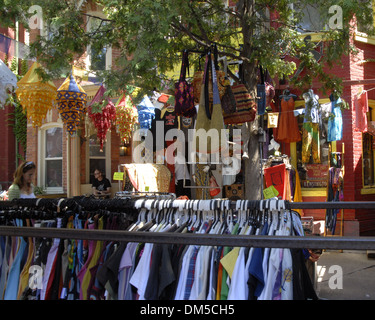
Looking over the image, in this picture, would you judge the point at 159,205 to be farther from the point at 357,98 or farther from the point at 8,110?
the point at 8,110

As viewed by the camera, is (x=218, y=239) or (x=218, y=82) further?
(x=218, y=82)

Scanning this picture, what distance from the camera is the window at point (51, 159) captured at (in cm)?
1229

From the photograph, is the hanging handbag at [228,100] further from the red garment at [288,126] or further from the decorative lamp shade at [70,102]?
the red garment at [288,126]

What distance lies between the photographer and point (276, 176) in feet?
26.2

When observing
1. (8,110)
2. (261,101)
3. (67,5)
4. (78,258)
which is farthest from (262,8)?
(8,110)

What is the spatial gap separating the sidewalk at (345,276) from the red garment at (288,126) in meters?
2.69

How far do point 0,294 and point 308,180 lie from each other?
287 inches

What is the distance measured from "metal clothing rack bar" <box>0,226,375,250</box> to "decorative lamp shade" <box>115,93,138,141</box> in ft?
21.2

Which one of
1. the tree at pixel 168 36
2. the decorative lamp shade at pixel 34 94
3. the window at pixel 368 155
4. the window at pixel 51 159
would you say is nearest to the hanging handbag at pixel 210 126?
the tree at pixel 168 36

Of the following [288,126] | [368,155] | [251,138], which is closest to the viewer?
[251,138]

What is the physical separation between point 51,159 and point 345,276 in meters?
9.51

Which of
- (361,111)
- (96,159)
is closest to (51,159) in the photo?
(96,159)

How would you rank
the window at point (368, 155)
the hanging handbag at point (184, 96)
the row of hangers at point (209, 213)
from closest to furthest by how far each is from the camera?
the row of hangers at point (209, 213) → the hanging handbag at point (184, 96) → the window at point (368, 155)

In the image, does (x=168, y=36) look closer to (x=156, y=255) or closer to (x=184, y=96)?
(x=184, y=96)
